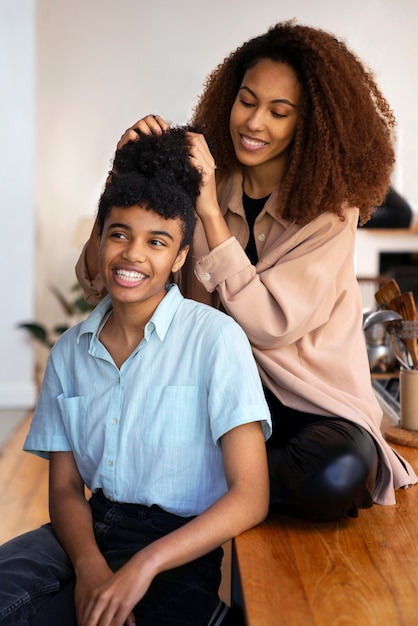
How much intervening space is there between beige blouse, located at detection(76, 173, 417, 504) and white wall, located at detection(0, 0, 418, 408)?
4.61 meters

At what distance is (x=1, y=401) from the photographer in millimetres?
4988

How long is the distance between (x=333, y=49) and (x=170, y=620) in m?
1.16

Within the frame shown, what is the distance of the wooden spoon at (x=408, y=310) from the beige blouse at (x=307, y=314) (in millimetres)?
374

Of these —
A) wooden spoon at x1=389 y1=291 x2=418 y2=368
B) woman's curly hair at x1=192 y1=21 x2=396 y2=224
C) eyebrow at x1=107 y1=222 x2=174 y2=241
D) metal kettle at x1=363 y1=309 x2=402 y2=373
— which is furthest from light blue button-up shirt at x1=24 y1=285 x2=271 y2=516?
metal kettle at x1=363 y1=309 x2=402 y2=373

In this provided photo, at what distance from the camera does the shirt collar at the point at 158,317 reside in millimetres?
1475

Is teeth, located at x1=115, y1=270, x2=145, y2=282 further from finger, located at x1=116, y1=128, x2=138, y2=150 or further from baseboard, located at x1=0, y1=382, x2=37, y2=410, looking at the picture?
baseboard, located at x1=0, y1=382, x2=37, y2=410

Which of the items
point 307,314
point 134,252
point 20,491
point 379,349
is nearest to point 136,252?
point 134,252

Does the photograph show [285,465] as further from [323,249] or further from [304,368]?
[323,249]

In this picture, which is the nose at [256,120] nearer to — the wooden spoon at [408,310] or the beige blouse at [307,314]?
the beige blouse at [307,314]

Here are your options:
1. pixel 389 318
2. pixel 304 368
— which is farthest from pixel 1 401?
pixel 304 368

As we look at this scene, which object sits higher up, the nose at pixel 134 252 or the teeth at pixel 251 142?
the teeth at pixel 251 142

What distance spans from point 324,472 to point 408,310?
0.86 metres

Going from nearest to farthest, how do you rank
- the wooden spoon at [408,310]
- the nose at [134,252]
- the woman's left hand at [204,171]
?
1. the nose at [134,252]
2. the woman's left hand at [204,171]
3. the wooden spoon at [408,310]

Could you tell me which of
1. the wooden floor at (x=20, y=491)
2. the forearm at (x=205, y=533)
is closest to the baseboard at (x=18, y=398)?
the wooden floor at (x=20, y=491)
